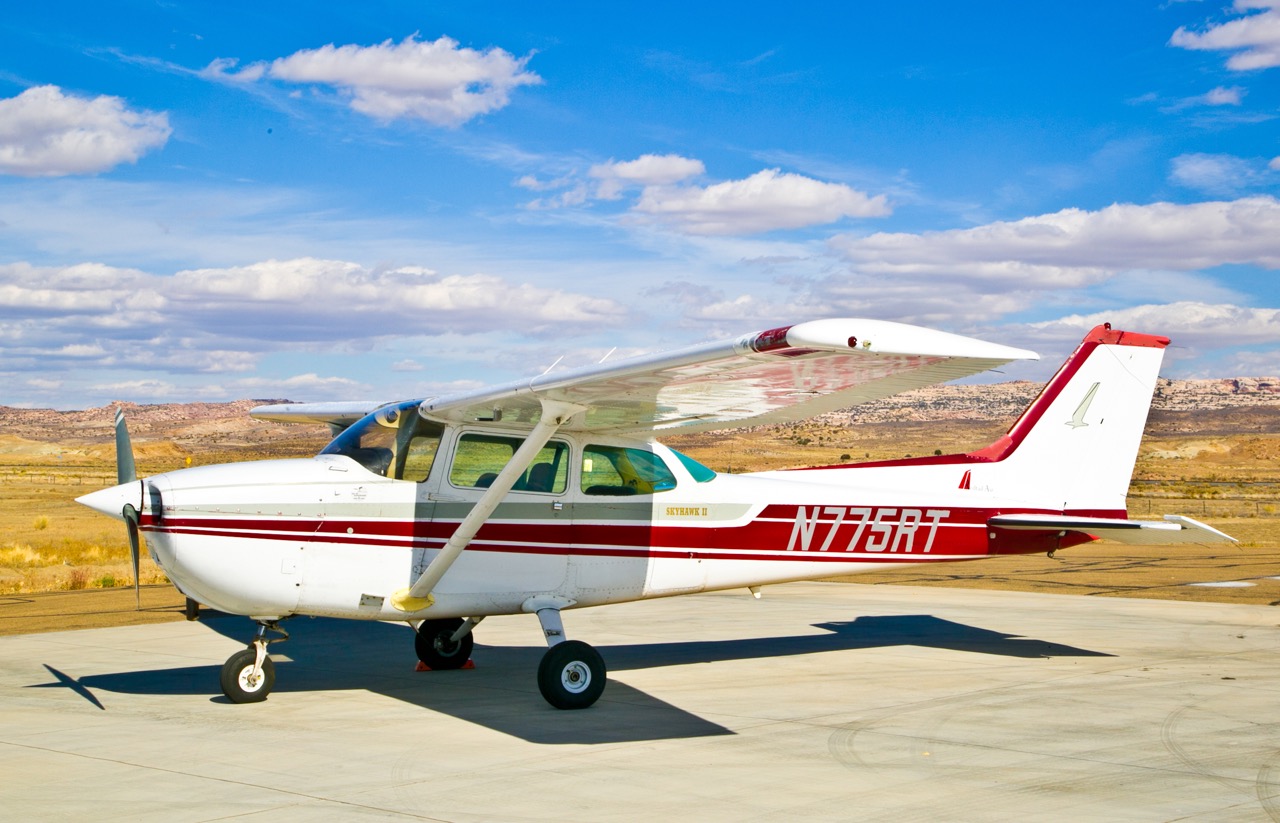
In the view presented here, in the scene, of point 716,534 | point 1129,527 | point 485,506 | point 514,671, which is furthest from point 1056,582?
point 485,506

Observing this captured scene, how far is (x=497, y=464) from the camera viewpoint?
10141mm

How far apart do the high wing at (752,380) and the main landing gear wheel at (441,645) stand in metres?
2.64

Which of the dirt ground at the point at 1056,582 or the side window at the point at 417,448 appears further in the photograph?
the dirt ground at the point at 1056,582

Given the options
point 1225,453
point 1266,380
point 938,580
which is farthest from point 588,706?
point 1266,380

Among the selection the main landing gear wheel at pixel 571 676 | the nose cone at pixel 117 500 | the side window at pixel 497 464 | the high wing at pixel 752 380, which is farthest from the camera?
the side window at pixel 497 464

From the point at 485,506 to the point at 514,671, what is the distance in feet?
9.23

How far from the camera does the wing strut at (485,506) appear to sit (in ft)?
30.3

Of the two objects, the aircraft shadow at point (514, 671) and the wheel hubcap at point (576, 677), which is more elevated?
the wheel hubcap at point (576, 677)

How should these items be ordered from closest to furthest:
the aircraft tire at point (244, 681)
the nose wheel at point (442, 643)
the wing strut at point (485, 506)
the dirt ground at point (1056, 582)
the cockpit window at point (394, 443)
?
the wing strut at point (485, 506)
the aircraft tire at point (244, 681)
the cockpit window at point (394, 443)
the nose wheel at point (442, 643)
the dirt ground at point (1056, 582)

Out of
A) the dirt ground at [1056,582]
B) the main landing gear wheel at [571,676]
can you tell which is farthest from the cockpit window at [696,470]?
the dirt ground at [1056,582]

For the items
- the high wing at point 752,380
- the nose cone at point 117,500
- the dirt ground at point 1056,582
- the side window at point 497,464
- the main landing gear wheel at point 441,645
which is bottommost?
the dirt ground at point 1056,582

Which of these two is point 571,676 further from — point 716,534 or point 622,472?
point 716,534

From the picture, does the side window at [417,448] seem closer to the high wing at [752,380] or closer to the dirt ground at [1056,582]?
the high wing at [752,380]

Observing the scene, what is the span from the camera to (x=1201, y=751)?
25.8 feet
